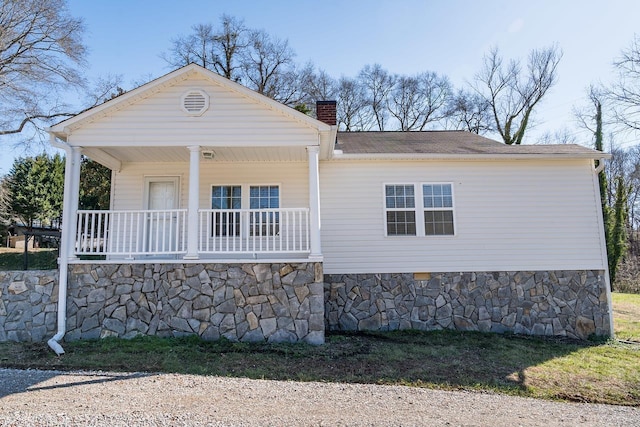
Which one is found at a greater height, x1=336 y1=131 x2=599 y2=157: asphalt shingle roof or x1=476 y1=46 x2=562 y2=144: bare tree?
x1=476 y1=46 x2=562 y2=144: bare tree

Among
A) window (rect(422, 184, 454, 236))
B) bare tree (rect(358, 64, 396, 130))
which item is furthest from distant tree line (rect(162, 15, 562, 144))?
window (rect(422, 184, 454, 236))

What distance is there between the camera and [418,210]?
336 inches

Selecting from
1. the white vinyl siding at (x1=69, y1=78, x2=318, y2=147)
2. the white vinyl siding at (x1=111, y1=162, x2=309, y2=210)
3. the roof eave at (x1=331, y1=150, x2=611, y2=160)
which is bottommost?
the white vinyl siding at (x1=111, y1=162, x2=309, y2=210)

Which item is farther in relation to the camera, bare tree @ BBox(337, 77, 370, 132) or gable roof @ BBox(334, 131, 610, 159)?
bare tree @ BBox(337, 77, 370, 132)

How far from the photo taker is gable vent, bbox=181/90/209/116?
7090 mm

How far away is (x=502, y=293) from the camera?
27.5 ft

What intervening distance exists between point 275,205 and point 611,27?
10271 mm

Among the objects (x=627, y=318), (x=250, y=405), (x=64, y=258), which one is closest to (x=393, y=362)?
(x=250, y=405)

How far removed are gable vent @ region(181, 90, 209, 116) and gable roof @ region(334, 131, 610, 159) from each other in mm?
3025

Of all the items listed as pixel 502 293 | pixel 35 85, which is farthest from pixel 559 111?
pixel 35 85

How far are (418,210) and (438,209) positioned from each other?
47 cm

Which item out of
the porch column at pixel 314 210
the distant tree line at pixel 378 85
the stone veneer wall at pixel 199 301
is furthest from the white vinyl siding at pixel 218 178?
the distant tree line at pixel 378 85

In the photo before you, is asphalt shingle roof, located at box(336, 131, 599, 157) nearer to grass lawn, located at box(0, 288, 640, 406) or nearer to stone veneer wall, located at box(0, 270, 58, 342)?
grass lawn, located at box(0, 288, 640, 406)

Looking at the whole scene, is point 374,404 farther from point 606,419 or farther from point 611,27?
point 611,27
